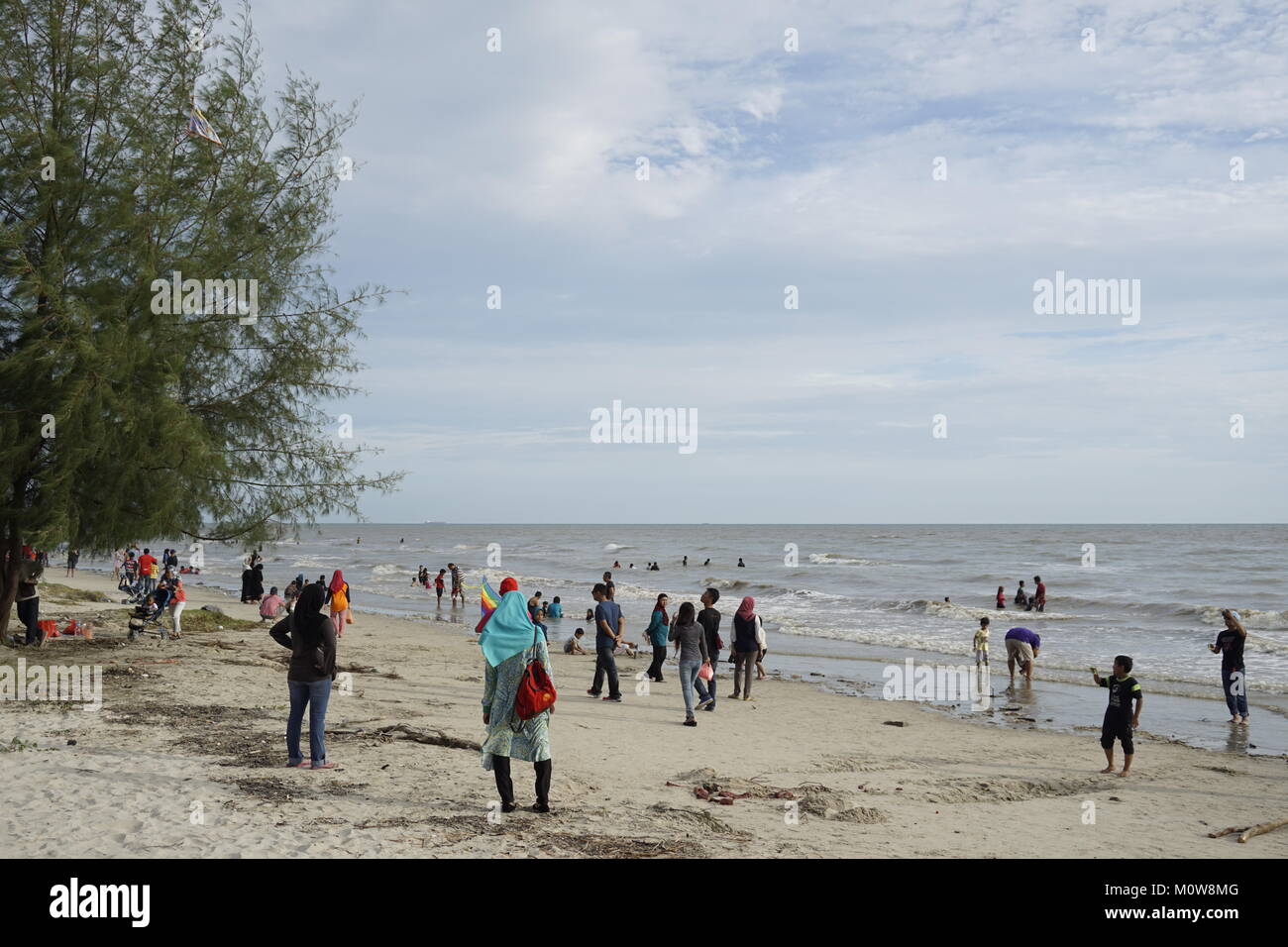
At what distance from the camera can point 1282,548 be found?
262ft

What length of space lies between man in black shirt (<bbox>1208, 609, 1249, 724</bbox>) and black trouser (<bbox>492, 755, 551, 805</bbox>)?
459 inches

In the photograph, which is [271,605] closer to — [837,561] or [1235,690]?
[1235,690]

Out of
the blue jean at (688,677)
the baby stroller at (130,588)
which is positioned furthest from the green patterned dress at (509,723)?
the baby stroller at (130,588)

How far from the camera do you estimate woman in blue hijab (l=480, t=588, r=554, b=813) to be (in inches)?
290

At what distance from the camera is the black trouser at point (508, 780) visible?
290 inches

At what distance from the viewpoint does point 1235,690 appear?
15.3 metres

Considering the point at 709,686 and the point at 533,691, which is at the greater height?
the point at 533,691

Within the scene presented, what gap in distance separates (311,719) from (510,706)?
7.38 feet

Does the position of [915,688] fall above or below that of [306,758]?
below

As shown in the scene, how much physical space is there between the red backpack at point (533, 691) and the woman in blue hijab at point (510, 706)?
1.6 inches

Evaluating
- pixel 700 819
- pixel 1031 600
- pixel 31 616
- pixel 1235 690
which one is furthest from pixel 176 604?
pixel 1031 600
